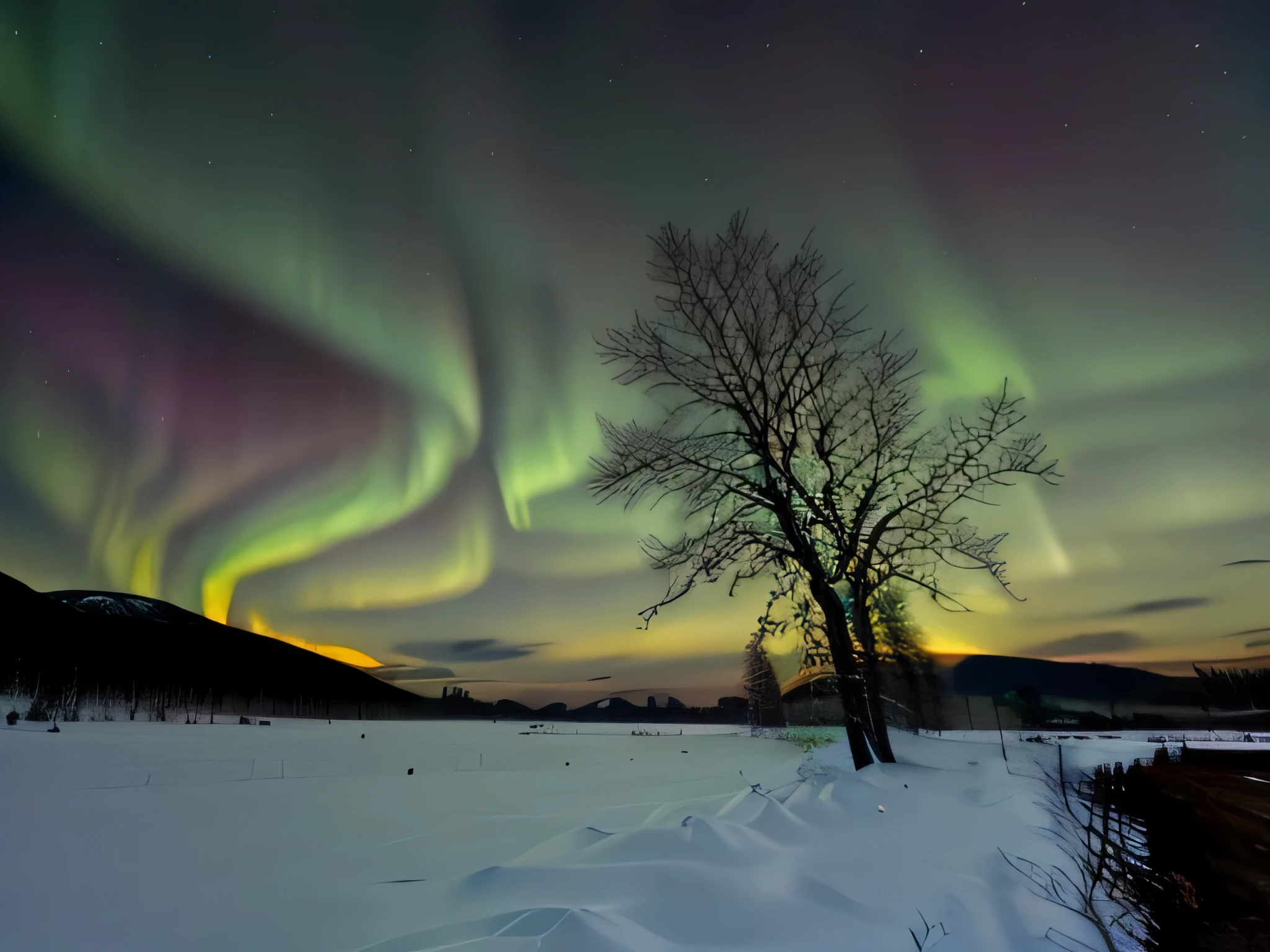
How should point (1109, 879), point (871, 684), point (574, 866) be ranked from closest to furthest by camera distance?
1. point (1109, 879)
2. point (574, 866)
3. point (871, 684)

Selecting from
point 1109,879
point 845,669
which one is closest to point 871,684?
point 845,669

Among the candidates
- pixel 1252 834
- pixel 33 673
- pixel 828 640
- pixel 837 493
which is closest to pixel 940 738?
pixel 828 640

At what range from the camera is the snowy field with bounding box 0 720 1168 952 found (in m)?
3.38

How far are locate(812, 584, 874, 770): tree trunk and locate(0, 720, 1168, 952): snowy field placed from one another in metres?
0.69

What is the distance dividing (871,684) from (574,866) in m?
5.57

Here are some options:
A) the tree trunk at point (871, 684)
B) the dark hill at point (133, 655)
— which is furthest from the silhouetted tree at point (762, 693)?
the dark hill at point (133, 655)

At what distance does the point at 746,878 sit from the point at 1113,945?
1.98 meters

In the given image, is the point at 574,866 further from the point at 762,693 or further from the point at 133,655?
the point at 133,655

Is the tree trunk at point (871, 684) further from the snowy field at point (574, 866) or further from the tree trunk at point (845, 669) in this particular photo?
the snowy field at point (574, 866)

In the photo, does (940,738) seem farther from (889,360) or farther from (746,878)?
(746,878)

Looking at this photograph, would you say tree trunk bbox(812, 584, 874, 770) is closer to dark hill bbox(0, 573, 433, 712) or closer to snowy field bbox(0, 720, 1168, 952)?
snowy field bbox(0, 720, 1168, 952)

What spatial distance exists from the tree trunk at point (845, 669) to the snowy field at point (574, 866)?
69 centimetres

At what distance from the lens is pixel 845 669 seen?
820 cm

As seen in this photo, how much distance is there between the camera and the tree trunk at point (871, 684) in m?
8.12
